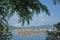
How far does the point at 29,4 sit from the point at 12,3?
278 mm

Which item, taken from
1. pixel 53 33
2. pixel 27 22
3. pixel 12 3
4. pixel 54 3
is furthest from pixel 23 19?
pixel 53 33

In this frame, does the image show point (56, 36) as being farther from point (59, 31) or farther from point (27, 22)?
point (27, 22)

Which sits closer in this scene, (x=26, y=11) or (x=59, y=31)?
(x=26, y=11)

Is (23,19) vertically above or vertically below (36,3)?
below

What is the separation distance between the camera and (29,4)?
11.0 feet

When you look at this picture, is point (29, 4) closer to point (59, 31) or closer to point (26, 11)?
point (26, 11)

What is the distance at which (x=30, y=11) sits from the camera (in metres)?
3.42

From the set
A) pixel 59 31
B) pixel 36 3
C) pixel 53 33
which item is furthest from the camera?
pixel 53 33

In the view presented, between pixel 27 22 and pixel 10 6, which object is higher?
pixel 10 6

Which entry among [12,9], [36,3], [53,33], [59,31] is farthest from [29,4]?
[53,33]

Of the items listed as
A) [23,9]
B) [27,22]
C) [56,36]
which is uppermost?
[23,9]

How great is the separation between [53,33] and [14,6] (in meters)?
16.5

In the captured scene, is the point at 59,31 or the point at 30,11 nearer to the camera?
the point at 30,11

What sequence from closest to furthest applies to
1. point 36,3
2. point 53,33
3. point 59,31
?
point 36,3, point 59,31, point 53,33
